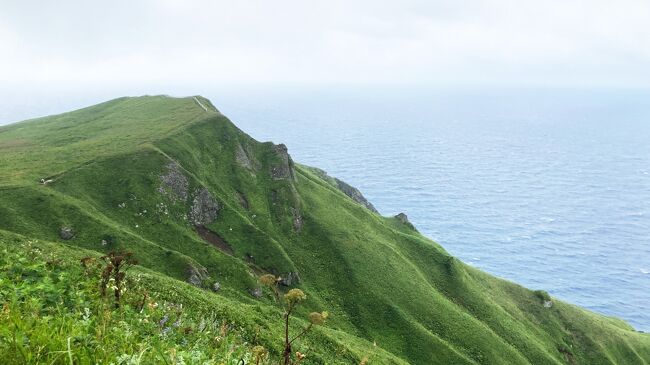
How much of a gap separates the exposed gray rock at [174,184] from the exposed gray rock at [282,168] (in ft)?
93.9

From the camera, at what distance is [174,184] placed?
9725cm

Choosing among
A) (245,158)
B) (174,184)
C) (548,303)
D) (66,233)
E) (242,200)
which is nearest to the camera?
(66,233)

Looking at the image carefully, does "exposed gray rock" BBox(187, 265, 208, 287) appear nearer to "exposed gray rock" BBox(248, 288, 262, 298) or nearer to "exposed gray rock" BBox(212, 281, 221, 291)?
"exposed gray rock" BBox(212, 281, 221, 291)

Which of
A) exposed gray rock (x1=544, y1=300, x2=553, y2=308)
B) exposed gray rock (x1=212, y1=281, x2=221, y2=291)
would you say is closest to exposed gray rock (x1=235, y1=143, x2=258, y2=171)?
exposed gray rock (x1=212, y1=281, x2=221, y2=291)

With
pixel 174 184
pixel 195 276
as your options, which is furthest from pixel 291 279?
pixel 174 184

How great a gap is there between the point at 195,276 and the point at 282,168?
52.3 m

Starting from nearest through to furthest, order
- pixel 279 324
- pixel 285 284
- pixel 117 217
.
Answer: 1. pixel 279 324
2. pixel 117 217
3. pixel 285 284

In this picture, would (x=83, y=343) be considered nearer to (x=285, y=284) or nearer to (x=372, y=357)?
(x=372, y=357)

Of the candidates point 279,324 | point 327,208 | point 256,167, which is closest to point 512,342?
point 327,208

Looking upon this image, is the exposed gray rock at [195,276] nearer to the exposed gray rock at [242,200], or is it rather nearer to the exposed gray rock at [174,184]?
the exposed gray rock at [174,184]

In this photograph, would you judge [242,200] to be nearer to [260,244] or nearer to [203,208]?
[203,208]

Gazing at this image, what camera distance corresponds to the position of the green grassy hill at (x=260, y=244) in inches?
2958

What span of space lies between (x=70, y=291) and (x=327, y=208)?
109 metres

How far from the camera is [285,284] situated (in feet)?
307
